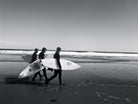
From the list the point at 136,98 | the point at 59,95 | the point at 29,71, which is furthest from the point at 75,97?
the point at 29,71

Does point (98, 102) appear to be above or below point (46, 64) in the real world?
below

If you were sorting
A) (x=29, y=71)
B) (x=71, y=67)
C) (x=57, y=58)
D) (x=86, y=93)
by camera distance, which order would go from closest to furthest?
(x=86, y=93) → (x=57, y=58) → (x=29, y=71) → (x=71, y=67)

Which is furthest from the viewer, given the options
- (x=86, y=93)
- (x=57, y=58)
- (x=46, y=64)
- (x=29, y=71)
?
(x=29, y=71)

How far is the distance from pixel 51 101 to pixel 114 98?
8.60 ft

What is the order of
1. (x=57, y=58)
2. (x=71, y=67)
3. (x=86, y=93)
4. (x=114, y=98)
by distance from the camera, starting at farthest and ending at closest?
(x=71, y=67) < (x=57, y=58) < (x=86, y=93) < (x=114, y=98)

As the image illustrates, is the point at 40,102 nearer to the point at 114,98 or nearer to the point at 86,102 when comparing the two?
the point at 86,102

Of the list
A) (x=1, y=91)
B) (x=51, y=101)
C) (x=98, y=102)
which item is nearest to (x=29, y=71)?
(x=1, y=91)

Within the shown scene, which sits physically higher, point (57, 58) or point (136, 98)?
point (57, 58)

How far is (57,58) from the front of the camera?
32.2 feet

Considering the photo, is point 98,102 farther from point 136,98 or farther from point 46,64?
point 46,64

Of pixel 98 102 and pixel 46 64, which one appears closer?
pixel 98 102

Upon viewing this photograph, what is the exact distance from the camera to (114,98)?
289 inches

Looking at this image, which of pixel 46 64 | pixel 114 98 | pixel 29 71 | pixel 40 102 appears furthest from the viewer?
pixel 29 71

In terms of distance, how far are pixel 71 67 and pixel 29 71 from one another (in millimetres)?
2893
